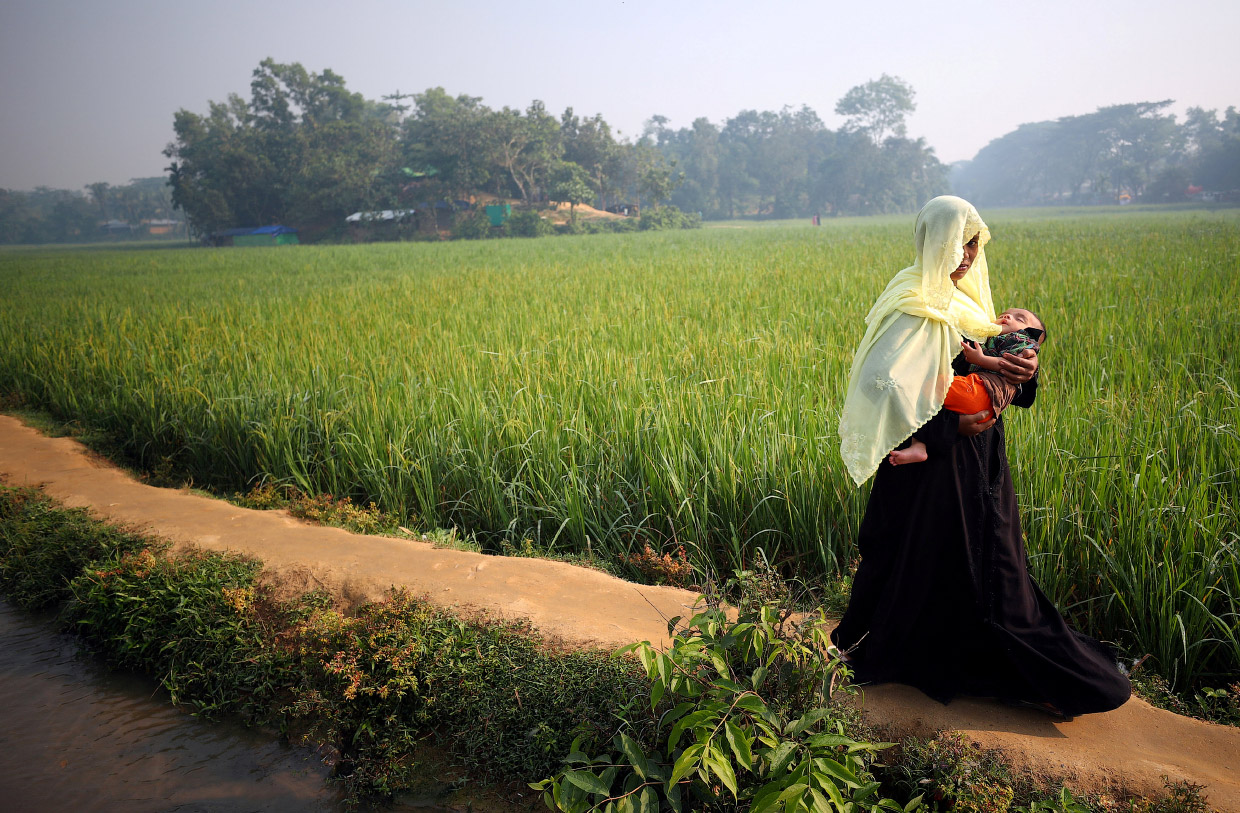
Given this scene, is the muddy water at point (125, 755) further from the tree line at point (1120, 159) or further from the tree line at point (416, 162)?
the tree line at point (1120, 159)

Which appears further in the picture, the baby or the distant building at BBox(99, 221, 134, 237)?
the distant building at BBox(99, 221, 134, 237)

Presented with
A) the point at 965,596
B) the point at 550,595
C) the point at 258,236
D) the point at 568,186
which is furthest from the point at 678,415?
the point at 258,236

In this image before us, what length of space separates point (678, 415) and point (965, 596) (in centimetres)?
175

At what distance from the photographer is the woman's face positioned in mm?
1661

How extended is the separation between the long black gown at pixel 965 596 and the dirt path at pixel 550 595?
0.08m

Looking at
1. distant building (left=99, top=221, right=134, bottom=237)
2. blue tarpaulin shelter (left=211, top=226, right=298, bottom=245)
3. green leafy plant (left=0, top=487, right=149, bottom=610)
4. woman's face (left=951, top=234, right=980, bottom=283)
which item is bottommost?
green leafy plant (left=0, top=487, right=149, bottom=610)

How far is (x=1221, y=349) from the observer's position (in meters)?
4.05

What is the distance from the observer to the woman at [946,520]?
62.7 inches

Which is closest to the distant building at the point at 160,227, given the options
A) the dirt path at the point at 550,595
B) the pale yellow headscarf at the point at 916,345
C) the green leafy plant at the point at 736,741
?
the dirt path at the point at 550,595

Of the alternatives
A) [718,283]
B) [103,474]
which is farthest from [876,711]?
[718,283]

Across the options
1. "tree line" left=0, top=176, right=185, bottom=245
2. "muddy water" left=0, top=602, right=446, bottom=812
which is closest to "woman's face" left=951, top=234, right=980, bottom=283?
"muddy water" left=0, top=602, right=446, bottom=812

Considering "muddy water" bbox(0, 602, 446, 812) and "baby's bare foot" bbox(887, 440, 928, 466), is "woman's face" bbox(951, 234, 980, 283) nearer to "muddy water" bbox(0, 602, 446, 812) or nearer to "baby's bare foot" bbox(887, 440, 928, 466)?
"baby's bare foot" bbox(887, 440, 928, 466)

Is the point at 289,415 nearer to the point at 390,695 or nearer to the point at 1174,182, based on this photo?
the point at 390,695

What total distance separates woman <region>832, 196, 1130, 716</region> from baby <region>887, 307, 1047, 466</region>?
0.03 metres
